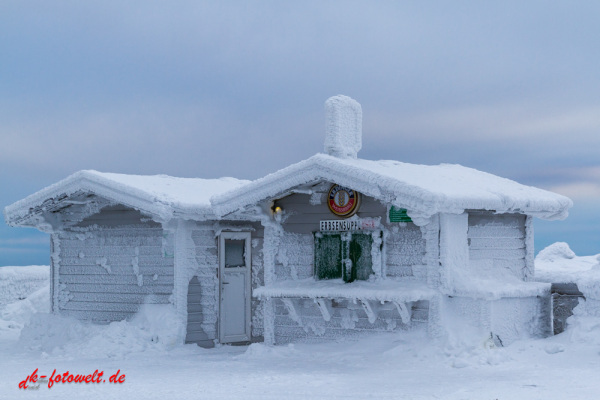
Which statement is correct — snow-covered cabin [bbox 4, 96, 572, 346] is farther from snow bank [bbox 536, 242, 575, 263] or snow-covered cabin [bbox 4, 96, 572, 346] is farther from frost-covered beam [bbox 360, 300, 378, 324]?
snow bank [bbox 536, 242, 575, 263]

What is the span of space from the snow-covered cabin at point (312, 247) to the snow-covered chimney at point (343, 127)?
0.03 m

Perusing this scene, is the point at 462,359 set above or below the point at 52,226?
below

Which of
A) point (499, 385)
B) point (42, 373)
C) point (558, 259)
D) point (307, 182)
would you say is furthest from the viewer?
point (558, 259)

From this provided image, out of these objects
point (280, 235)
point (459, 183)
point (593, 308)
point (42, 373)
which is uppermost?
point (459, 183)

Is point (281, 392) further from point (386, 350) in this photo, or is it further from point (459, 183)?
point (459, 183)

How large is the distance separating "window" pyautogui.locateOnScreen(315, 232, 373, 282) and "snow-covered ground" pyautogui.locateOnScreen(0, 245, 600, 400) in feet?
3.95

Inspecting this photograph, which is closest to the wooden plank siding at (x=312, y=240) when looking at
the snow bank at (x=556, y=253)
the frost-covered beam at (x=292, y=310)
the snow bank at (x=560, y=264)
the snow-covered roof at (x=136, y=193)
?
the frost-covered beam at (x=292, y=310)

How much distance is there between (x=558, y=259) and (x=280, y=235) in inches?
476

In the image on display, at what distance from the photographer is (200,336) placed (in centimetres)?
1585

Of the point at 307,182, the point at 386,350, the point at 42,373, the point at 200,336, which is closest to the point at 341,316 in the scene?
the point at 386,350

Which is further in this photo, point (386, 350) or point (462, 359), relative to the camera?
point (386, 350)

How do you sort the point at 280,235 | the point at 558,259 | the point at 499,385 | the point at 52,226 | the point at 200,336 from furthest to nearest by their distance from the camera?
the point at 558,259 < the point at 52,226 < the point at 200,336 < the point at 280,235 < the point at 499,385

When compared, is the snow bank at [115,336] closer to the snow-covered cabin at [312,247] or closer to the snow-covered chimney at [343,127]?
the snow-covered cabin at [312,247]

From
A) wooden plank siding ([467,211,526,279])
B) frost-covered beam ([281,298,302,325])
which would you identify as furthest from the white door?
wooden plank siding ([467,211,526,279])
